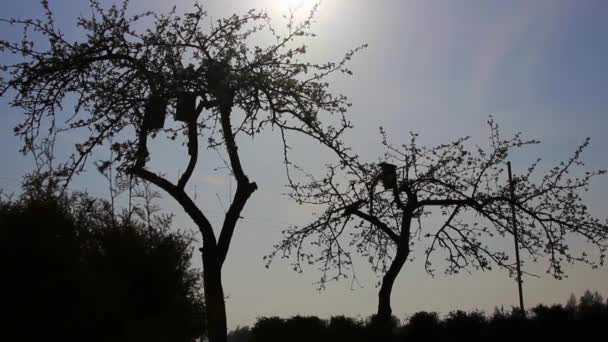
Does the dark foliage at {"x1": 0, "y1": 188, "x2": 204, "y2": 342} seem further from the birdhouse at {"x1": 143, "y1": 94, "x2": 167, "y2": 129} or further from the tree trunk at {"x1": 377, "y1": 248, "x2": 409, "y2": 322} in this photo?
the tree trunk at {"x1": 377, "y1": 248, "x2": 409, "y2": 322}

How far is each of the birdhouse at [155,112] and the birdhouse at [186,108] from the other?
0.24 metres

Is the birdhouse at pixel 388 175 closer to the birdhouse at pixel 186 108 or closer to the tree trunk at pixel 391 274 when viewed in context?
the tree trunk at pixel 391 274

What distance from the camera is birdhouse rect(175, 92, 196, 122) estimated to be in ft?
41.0

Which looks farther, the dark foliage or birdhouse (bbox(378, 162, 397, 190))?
birdhouse (bbox(378, 162, 397, 190))

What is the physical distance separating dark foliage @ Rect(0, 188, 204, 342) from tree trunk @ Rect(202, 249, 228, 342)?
32 centimetres

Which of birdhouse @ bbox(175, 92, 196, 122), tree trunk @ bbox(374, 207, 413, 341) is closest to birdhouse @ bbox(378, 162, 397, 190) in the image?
tree trunk @ bbox(374, 207, 413, 341)

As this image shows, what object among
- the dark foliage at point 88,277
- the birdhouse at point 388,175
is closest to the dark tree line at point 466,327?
the birdhouse at point 388,175

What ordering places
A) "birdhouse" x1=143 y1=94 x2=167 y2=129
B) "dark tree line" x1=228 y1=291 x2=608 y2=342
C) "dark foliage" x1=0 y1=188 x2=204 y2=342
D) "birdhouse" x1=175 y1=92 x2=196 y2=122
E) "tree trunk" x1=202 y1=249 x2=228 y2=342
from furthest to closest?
"dark tree line" x1=228 y1=291 x2=608 y2=342, "birdhouse" x1=175 y1=92 x2=196 y2=122, "birdhouse" x1=143 y1=94 x2=167 y2=129, "tree trunk" x1=202 y1=249 x2=228 y2=342, "dark foliage" x1=0 y1=188 x2=204 y2=342

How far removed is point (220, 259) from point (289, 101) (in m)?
3.02

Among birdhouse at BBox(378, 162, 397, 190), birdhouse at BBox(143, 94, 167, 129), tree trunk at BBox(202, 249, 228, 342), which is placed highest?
birdhouse at BBox(378, 162, 397, 190)

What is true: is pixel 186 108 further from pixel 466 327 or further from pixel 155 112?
pixel 466 327

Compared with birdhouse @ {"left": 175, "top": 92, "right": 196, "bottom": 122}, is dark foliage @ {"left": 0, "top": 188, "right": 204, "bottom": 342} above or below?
below

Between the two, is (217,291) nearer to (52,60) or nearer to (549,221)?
(52,60)

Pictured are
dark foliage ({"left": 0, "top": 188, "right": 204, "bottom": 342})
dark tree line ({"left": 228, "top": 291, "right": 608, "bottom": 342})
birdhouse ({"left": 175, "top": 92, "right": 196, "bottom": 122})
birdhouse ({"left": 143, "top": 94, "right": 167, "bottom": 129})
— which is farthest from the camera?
dark tree line ({"left": 228, "top": 291, "right": 608, "bottom": 342})
